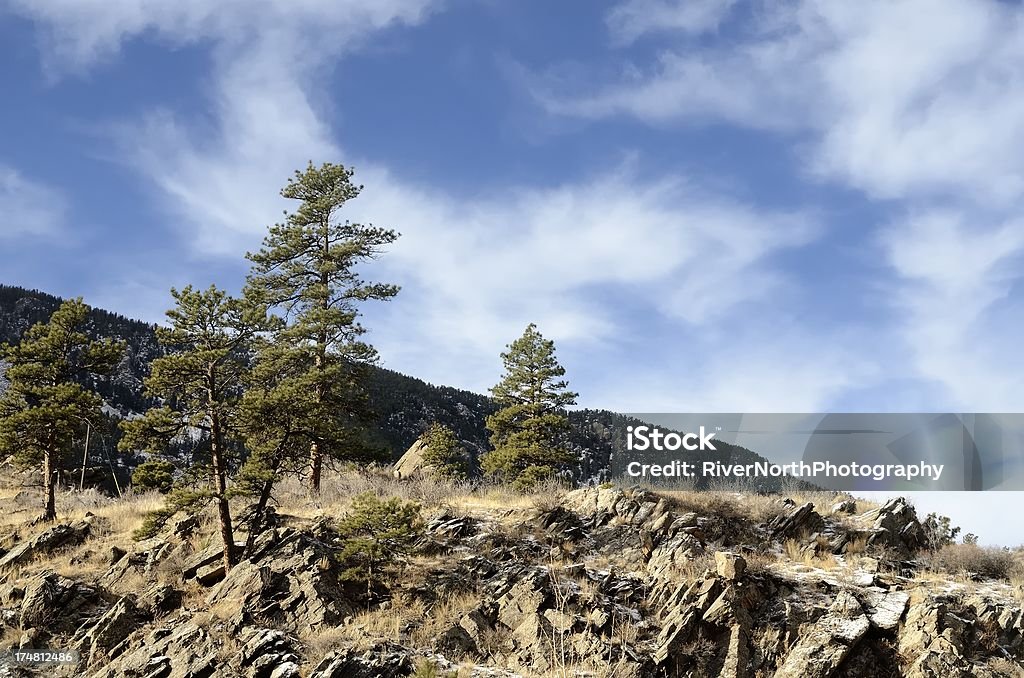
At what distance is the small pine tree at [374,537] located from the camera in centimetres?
1736

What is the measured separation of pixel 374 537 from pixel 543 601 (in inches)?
169

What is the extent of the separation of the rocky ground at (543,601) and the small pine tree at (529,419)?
10.3 metres

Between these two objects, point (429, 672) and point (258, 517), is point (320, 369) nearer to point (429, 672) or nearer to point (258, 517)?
point (258, 517)

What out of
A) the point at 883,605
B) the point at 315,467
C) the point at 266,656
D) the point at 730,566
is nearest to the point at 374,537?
the point at 266,656

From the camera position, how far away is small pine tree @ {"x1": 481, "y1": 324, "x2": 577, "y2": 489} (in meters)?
32.3

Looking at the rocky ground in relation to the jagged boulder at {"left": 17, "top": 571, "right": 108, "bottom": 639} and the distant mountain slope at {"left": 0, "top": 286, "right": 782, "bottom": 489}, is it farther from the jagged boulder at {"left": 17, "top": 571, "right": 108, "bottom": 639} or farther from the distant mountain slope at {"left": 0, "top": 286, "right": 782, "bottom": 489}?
the distant mountain slope at {"left": 0, "top": 286, "right": 782, "bottom": 489}

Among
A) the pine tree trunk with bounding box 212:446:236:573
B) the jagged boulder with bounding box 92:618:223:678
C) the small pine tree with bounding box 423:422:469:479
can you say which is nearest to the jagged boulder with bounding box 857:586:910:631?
the jagged boulder with bounding box 92:618:223:678

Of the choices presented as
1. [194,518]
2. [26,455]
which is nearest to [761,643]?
[194,518]

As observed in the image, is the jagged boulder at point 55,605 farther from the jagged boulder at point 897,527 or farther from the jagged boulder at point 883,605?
the jagged boulder at point 897,527

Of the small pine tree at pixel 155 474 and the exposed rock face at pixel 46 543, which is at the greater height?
the small pine tree at pixel 155 474

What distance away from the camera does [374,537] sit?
17.6 meters

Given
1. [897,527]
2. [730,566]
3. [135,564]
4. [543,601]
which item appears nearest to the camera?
[543,601]

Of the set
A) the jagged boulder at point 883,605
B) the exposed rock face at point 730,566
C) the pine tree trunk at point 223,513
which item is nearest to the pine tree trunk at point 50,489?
the pine tree trunk at point 223,513

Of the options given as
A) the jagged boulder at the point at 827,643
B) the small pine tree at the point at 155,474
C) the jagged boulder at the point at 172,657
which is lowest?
the jagged boulder at the point at 172,657
